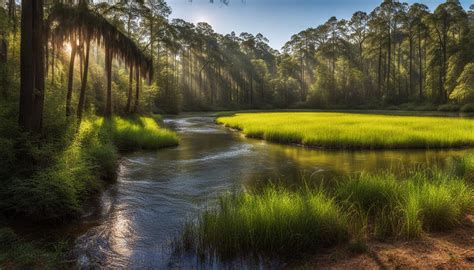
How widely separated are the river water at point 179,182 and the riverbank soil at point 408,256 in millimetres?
2015

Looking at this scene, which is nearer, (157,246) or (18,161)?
(157,246)

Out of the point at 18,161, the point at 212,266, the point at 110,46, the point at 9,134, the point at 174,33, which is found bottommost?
the point at 212,266

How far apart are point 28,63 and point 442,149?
19284 millimetres

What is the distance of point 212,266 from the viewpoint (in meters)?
5.64

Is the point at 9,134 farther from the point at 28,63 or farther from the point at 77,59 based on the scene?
the point at 77,59

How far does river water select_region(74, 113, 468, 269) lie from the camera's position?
629 centimetres

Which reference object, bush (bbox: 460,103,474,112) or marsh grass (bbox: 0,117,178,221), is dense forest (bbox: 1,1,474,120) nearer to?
bush (bbox: 460,103,474,112)

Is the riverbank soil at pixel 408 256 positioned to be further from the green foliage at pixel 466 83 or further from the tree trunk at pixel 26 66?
the green foliage at pixel 466 83

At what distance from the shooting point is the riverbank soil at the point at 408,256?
4984 millimetres

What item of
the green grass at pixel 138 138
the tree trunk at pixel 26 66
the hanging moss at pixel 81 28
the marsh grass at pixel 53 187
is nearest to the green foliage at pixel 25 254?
the marsh grass at pixel 53 187

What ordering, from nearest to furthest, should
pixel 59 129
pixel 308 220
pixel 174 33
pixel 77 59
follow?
1. pixel 308 220
2. pixel 59 129
3. pixel 77 59
4. pixel 174 33

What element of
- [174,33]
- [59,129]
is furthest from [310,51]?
[59,129]

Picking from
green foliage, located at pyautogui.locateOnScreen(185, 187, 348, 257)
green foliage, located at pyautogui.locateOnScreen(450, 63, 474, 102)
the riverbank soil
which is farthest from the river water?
green foliage, located at pyautogui.locateOnScreen(450, 63, 474, 102)

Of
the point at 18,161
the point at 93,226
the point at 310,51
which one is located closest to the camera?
the point at 93,226
